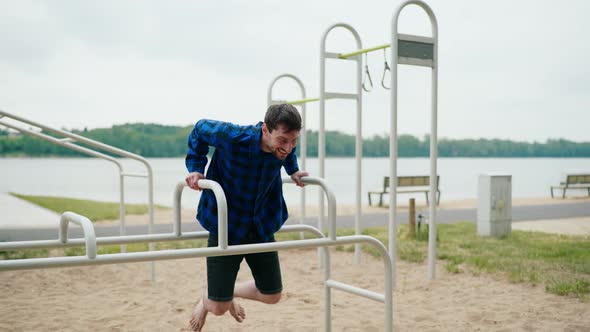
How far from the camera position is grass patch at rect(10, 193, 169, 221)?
472 inches

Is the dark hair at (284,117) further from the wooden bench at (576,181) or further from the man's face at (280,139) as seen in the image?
the wooden bench at (576,181)

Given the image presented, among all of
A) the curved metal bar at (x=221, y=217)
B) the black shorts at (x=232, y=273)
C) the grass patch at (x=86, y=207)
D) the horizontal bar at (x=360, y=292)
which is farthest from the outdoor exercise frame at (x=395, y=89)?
the grass patch at (x=86, y=207)

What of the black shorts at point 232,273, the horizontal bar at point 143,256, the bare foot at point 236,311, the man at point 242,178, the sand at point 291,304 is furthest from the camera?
the sand at point 291,304

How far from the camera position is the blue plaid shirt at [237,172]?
8.78ft

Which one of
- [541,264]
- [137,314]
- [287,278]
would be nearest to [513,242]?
[541,264]

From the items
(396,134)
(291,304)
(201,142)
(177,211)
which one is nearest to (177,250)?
(177,211)

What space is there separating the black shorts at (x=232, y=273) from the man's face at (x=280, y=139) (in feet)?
1.66

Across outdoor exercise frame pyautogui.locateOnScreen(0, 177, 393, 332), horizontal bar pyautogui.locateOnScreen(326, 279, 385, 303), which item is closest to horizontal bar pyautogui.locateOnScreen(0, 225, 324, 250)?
outdoor exercise frame pyautogui.locateOnScreen(0, 177, 393, 332)

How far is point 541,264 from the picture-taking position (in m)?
5.81

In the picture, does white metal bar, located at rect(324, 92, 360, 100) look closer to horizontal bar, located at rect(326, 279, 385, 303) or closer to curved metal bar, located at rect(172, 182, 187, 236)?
horizontal bar, located at rect(326, 279, 385, 303)

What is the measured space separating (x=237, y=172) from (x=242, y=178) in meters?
0.04

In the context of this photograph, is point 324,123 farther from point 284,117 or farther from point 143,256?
point 143,256

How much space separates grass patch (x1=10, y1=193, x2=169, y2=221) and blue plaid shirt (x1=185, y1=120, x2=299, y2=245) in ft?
29.0

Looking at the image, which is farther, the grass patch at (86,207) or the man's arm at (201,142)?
the grass patch at (86,207)
